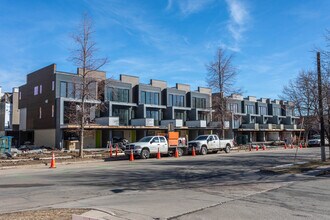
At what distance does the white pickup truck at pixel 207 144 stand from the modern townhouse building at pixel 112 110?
8900 mm

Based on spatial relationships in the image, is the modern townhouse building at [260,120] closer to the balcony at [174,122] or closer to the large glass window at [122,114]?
the balcony at [174,122]

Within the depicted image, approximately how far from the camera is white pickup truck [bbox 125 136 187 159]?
28.7 metres

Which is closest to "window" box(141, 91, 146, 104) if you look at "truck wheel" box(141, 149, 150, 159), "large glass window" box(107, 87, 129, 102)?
"large glass window" box(107, 87, 129, 102)

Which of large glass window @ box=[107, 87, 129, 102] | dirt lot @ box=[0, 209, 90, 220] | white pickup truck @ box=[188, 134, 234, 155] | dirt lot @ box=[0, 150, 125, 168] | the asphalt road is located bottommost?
the asphalt road

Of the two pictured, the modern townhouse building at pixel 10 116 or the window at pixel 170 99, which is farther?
the window at pixel 170 99

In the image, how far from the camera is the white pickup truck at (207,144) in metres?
34.2

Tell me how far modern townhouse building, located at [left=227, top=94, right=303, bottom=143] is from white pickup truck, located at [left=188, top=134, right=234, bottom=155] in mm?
31005

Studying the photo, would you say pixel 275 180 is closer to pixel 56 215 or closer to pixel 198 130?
pixel 56 215

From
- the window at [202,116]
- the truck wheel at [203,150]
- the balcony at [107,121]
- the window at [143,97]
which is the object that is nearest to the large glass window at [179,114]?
the window at [202,116]

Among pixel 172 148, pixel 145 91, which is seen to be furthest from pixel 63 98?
pixel 172 148

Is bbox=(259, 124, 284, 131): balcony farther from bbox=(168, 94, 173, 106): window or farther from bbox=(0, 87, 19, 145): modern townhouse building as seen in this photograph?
bbox=(0, 87, 19, 145): modern townhouse building

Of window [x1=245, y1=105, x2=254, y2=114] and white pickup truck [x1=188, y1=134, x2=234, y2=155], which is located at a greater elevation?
window [x1=245, y1=105, x2=254, y2=114]

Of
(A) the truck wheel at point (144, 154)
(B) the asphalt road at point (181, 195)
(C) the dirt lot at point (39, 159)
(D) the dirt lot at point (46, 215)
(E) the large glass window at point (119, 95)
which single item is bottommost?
(B) the asphalt road at point (181, 195)

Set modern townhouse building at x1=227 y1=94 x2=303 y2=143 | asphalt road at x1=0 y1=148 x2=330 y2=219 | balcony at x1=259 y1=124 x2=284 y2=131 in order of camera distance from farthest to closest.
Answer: balcony at x1=259 y1=124 x2=284 y2=131 < modern townhouse building at x1=227 y1=94 x2=303 y2=143 < asphalt road at x1=0 y1=148 x2=330 y2=219
